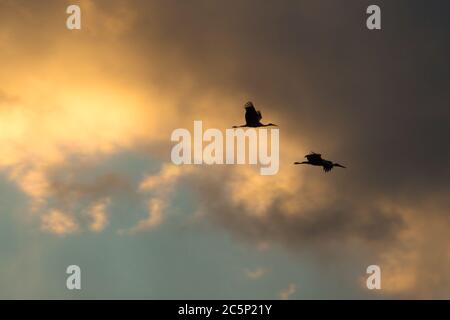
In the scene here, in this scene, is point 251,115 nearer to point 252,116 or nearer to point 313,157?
point 252,116

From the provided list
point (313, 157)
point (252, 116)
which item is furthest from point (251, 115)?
point (313, 157)

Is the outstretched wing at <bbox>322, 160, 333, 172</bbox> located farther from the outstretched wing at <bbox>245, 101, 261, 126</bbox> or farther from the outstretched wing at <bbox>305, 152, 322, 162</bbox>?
the outstretched wing at <bbox>245, 101, 261, 126</bbox>

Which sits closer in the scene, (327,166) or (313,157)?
(313,157)

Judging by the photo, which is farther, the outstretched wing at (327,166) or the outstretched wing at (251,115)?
the outstretched wing at (327,166)

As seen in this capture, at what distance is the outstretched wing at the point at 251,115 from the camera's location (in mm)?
103613

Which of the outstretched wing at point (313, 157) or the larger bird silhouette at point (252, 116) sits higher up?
the larger bird silhouette at point (252, 116)

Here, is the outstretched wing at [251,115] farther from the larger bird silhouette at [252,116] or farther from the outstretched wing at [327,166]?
the outstretched wing at [327,166]

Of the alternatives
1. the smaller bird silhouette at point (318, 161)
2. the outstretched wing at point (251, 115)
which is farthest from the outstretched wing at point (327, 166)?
the outstretched wing at point (251, 115)

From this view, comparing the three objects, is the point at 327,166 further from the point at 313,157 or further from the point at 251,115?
the point at 251,115

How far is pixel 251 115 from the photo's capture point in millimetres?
105250

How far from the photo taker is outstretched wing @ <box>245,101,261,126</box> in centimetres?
10361
